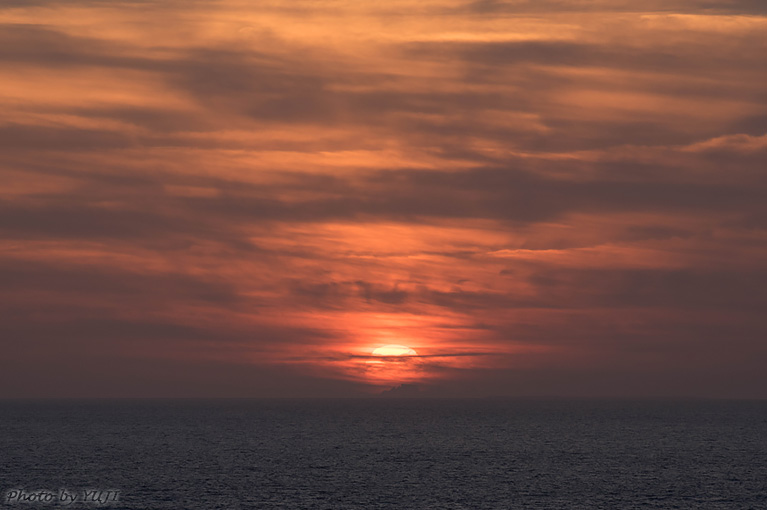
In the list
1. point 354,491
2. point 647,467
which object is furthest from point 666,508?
point 647,467

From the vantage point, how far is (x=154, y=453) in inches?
6727

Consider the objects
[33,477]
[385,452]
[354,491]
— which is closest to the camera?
[354,491]

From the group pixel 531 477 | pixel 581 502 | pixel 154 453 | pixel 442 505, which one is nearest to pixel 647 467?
pixel 531 477

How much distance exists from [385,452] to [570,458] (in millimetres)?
37946

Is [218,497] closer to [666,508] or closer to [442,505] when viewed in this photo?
[442,505]

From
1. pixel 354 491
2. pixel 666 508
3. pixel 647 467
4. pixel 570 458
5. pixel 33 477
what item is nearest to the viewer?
pixel 666 508

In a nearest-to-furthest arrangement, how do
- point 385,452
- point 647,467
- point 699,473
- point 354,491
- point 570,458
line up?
1. point 354,491
2. point 699,473
3. point 647,467
4. point 570,458
5. point 385,452

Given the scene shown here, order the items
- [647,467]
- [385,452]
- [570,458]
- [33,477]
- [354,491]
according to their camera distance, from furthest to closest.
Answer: [385,452]
[570,458]
[647,467]
[33,477]
[354,491]

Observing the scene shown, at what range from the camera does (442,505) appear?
10081 cm

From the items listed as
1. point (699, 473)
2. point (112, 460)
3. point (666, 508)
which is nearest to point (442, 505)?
point (666, 508)

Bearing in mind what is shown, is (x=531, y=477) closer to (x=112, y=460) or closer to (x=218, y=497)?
(x=218, y=497)

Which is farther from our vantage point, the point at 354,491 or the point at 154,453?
the point at 154,453

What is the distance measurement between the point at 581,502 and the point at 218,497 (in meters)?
44.9

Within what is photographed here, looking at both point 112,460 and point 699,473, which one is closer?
point 699,473
